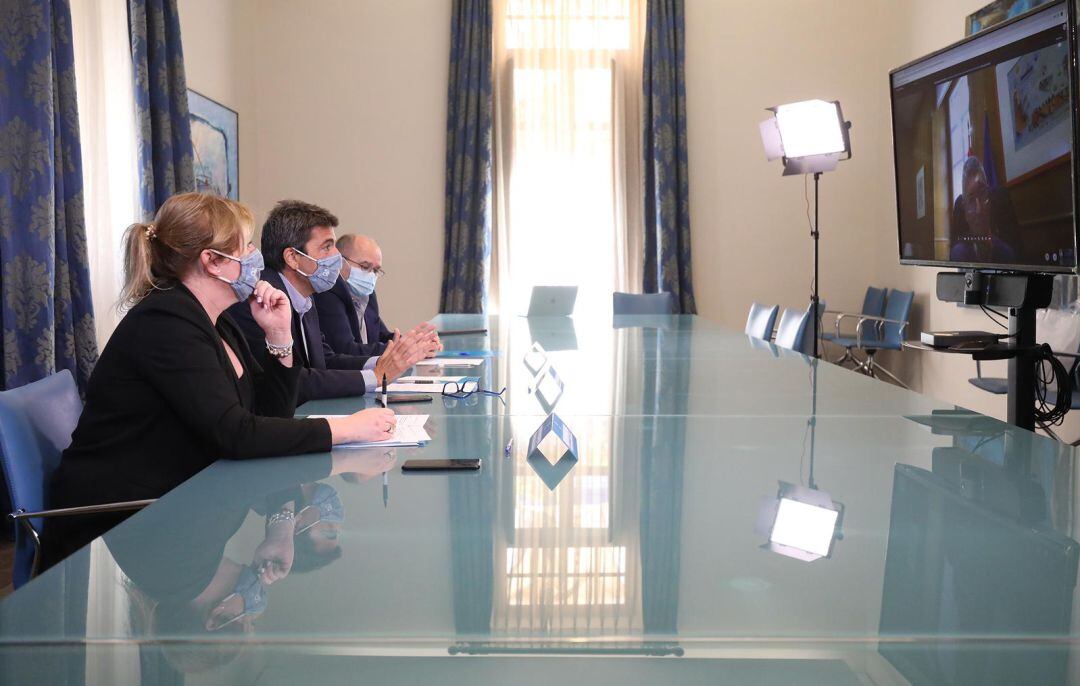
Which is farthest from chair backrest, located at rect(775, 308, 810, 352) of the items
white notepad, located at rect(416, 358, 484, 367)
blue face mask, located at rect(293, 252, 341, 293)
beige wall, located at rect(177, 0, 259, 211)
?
beige wall, located at rect(177, 0, 259, 211)

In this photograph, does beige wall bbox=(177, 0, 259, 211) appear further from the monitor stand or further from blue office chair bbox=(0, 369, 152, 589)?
the monitor stand

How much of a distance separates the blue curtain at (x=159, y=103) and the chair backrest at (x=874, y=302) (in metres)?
4.78

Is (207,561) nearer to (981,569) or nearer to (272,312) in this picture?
(981,569)

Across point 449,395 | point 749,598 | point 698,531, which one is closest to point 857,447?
point 698,531

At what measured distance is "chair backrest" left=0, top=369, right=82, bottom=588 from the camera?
1.94 meters

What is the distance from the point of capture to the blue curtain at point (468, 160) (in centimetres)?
732

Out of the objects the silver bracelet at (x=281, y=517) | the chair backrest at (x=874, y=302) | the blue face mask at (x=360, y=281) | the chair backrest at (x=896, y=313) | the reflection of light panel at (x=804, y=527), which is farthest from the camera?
the chair backrest at (x=874, y=302)

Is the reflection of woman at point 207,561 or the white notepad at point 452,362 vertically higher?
the white notepad at point 452,362

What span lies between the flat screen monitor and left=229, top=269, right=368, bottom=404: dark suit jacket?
73.8 inches

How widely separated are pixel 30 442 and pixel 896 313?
5.99 meters

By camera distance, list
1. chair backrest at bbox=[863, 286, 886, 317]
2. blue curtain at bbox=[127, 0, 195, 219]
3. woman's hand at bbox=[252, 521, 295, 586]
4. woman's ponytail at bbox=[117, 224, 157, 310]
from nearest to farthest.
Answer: woman's hand at bbox=[252, 521, 295, 586], woman's ponytail at bbox=[117, 224, 157, 310], blue curtain at bbox=[127, 0, 195, 219], chair backrest at bbox=[863, 286, 886, 317]

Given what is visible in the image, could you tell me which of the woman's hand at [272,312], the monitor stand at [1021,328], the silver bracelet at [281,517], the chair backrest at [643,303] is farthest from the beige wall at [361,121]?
the silver bracelet at [281,517]

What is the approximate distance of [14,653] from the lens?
0.91 m

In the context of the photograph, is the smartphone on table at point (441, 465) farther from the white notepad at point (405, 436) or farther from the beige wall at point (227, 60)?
the beige wall at point (227, 60)
